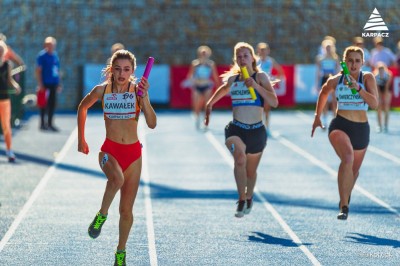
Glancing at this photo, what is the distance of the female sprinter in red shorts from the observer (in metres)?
9.47

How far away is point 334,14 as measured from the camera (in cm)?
3738

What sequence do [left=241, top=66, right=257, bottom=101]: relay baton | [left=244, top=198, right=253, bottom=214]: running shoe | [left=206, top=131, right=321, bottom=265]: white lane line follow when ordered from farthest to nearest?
[left=244, top=198, right=253, bottom=214]: running shoe < [left=241, top=66, right=257, bottom=101]: relay baton < [left=206, top=131, right=321, bottom=265]: white lane line

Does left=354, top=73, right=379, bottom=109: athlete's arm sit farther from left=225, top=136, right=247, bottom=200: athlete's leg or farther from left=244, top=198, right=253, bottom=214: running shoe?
left=244, top=198, right=253, bottom=214: running shoe

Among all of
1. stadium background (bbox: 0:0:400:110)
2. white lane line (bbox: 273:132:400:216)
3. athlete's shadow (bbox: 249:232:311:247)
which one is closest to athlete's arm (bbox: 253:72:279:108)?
athlete's shadow (bbox: 249:232:311:247)

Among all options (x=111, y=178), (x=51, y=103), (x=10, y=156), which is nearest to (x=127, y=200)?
(x=111, y=178)

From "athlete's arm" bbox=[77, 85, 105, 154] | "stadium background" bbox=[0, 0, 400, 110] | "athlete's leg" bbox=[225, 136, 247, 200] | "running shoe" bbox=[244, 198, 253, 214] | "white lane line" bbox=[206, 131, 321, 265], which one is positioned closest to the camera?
"athlete's arm" bbox=[77, 85, 105, 154]

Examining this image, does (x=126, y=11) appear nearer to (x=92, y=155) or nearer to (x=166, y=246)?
(x=92, y=155)

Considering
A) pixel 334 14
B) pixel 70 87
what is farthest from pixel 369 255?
pixel 334 14

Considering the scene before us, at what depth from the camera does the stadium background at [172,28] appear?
114 feet

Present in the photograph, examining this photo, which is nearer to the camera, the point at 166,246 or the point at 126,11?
the point at 166,246

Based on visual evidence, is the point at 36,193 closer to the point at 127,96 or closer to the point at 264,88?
the point at 264,88

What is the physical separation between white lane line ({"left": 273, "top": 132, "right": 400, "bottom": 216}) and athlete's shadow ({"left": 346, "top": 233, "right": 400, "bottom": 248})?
1.82 meters

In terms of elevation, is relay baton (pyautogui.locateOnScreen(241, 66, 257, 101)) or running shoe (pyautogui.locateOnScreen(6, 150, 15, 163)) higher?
relay baton (pyautogui.locateOnScreen(241, 66, 257, 101))

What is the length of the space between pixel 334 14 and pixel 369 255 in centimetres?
2735
